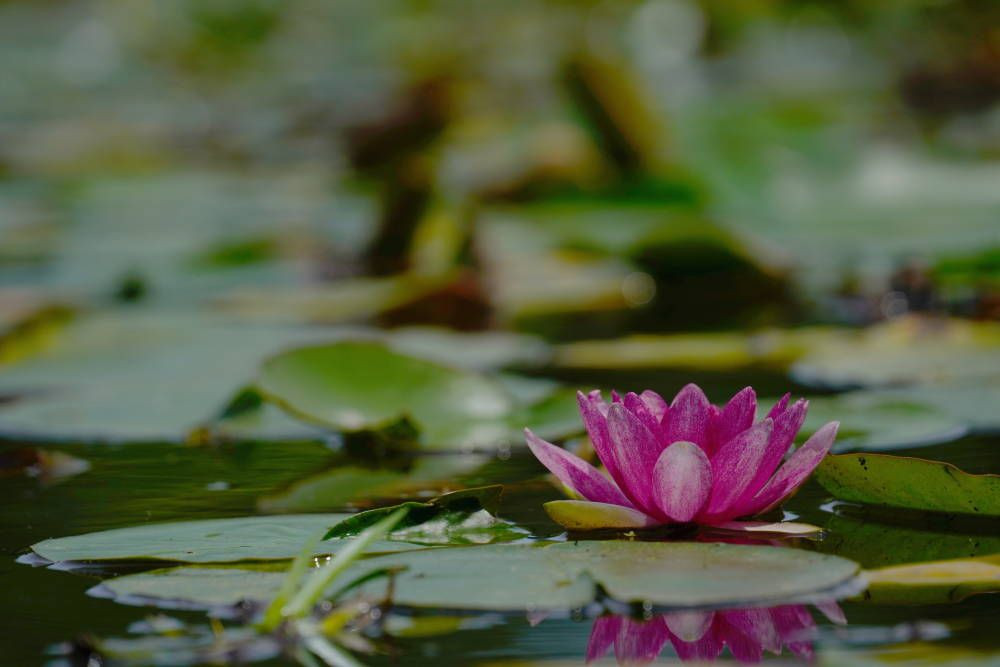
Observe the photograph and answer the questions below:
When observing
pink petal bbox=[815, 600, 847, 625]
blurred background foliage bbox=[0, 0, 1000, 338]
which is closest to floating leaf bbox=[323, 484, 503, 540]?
pink petal bbox=[815, 600, 847, 625]

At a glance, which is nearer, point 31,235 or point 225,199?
point 31,235

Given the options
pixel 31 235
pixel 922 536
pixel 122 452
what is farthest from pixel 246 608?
pixel 31 235

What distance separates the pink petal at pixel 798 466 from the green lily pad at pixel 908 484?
91mm

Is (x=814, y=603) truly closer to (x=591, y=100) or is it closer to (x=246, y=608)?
(x=246, y=608)

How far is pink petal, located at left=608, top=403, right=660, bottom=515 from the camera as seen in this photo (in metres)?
1.09

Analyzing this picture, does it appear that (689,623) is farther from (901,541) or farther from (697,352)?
(697,352)

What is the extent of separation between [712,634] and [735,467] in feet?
0.81

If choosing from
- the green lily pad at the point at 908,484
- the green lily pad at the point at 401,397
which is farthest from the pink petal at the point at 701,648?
the green lily pad at the point at 401,397

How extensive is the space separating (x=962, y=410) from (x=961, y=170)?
1871 millimetres

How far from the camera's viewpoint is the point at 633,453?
1105 millimetres

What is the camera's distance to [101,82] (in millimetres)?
8297

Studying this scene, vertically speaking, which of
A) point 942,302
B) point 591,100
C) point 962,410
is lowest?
point 962,410

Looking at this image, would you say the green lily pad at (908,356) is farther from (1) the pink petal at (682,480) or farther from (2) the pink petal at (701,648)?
(2) the pink petal at (701,648)

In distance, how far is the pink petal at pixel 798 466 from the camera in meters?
1.13
